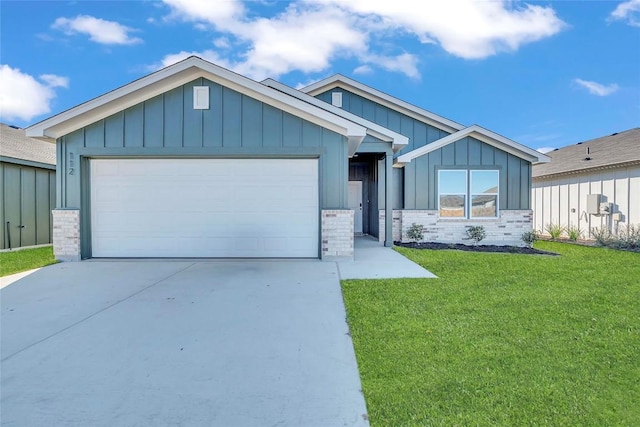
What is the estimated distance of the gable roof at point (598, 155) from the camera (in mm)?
12086

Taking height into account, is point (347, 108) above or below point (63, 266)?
above

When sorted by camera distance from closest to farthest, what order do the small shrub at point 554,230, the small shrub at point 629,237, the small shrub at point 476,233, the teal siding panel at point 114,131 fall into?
the teal siding panel at point 114,131, the small shrub at point 629,237, the small shrub at point 476,233, the small shrub at point 554,230

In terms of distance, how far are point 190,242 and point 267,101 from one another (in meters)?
3.64

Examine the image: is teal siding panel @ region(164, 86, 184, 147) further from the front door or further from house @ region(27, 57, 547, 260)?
the front door

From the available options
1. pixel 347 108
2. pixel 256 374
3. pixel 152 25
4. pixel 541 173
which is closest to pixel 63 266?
pixel 256 374

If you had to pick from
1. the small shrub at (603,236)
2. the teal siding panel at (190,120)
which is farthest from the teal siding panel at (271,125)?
the small shrub at (603,236)

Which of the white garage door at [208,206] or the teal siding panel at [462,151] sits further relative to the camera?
the teal siding panel at [462,151]

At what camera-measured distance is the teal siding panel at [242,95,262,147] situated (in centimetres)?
742

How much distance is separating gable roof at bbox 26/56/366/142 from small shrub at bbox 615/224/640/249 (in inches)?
378

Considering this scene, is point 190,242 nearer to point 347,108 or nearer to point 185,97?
point 185,97

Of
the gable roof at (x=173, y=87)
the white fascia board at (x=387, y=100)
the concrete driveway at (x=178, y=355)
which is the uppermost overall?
the white fascia board at (x=387, y=100)

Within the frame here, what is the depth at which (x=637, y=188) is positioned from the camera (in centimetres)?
1138

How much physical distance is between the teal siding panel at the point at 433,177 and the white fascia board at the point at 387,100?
6.12ft

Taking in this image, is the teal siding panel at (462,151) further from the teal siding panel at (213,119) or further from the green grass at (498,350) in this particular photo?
the teal siding panel at (213,119)
